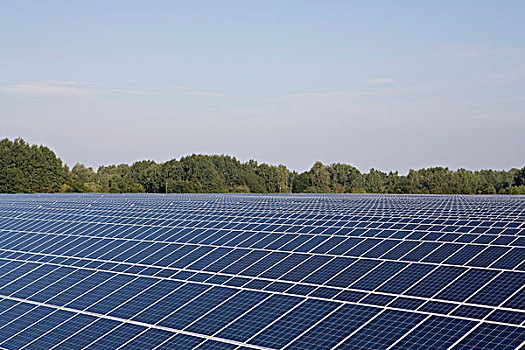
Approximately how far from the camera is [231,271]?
77.8 feet

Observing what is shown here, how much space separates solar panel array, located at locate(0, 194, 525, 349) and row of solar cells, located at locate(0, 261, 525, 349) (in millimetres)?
54

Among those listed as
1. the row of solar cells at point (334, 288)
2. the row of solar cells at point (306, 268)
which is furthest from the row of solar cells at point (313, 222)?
the row of solar cells at point (334, 288)

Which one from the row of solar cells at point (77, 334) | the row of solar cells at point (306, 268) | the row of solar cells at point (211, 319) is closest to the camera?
the row of solar cells at point (211, 319)

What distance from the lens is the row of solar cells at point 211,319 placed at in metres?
16.4

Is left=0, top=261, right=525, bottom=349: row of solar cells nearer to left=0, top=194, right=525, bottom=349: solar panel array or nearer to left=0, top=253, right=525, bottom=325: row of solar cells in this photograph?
left=0, top=194, right=525, bottom=349: solar panel array

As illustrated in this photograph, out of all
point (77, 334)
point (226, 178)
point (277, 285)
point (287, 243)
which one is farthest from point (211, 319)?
point (226, 178)

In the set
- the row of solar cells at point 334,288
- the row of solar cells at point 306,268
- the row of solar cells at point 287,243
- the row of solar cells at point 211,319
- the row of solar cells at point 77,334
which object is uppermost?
the row of solar cells at point 287,243

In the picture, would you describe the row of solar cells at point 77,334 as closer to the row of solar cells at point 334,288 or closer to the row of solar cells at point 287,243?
the row of solar cells at point 334,288

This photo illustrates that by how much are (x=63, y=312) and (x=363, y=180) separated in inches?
5489

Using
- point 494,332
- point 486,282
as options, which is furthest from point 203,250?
point 494,332

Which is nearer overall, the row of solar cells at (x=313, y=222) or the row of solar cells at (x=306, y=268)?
the row of solar cells at (x=306, y=268)

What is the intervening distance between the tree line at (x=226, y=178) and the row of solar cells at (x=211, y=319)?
85806 millimetres

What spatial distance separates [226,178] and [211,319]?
14393 cm

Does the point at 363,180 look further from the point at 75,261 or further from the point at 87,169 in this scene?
the point at 75,261
